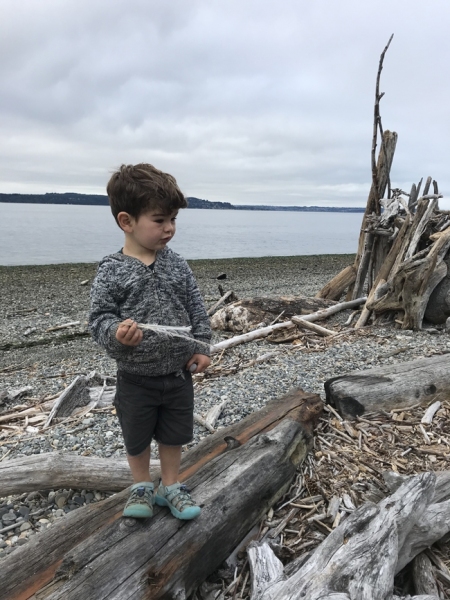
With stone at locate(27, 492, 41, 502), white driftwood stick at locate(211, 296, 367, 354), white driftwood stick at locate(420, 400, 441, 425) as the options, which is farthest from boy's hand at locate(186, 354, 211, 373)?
white driftwood stick at locate(211, 296, 367, 354)

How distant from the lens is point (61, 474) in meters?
3.79

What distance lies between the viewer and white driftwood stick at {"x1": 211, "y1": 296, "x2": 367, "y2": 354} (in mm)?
8555

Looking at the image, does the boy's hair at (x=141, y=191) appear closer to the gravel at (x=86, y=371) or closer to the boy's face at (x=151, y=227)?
the boy's face at (x=151, y=227)

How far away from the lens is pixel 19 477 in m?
3.76

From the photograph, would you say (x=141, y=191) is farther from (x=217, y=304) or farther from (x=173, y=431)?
(x=217, y=304)

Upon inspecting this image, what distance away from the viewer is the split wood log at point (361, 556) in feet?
7.64

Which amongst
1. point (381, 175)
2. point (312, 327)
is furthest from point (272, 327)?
point (381, 175)

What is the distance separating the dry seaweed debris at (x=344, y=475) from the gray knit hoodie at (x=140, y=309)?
4.24 ft

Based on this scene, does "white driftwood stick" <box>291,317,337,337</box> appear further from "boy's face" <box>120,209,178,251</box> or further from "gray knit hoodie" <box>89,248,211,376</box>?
"boy's face" <box>120,209,178,251</box>

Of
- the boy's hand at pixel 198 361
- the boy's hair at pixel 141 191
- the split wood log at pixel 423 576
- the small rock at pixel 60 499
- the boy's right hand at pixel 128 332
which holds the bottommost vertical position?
the small rock at pixel 60 499

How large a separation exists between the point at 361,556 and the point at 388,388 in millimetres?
2605

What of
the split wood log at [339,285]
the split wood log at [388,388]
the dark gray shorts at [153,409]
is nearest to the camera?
the dark gray shorts at [153,409]

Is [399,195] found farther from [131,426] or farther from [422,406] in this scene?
[131,426]

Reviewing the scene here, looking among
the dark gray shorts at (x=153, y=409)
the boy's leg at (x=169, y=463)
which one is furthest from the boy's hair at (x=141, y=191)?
the boy's leg at (x=169, y=463)
